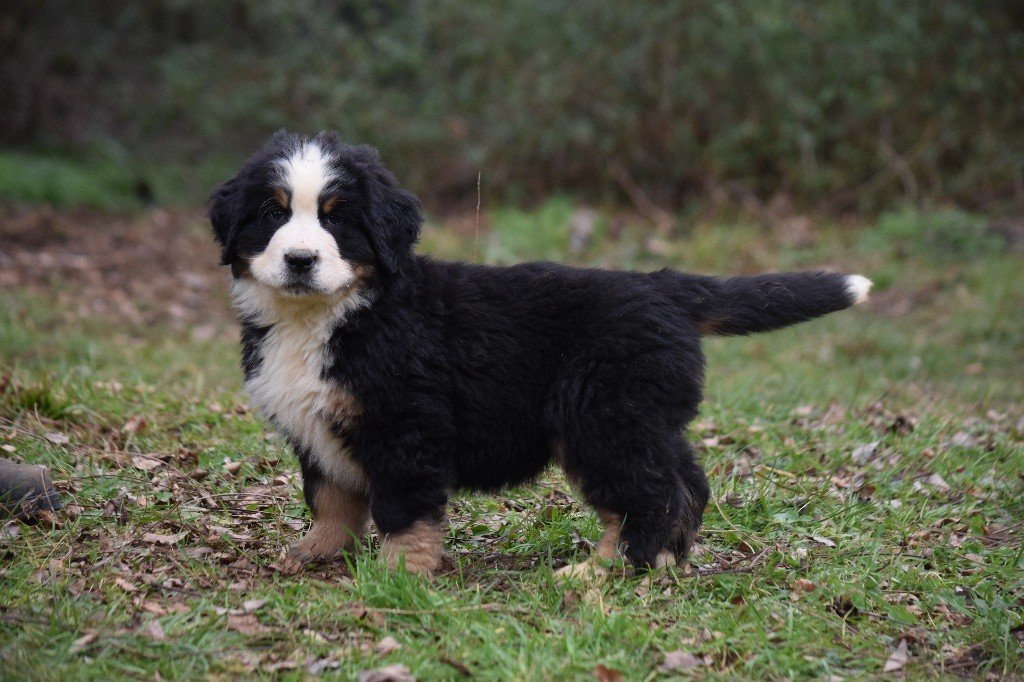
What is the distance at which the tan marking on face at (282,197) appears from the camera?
12.3 feet

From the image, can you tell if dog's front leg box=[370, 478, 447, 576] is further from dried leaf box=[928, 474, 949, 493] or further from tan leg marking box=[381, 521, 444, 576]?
dried leaf box=[928, 474, 949, 493]

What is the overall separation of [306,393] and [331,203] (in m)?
0.70

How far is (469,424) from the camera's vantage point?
12.8 feet

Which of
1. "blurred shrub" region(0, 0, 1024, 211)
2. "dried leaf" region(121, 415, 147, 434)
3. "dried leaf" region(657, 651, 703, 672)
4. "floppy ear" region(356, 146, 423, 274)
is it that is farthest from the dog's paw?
"blurred shrub" region(0, 0, 1024, 211)

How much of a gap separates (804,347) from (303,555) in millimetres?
5258

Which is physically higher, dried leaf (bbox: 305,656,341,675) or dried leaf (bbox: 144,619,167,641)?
dried leaf (bbox: 144,619,167,641)

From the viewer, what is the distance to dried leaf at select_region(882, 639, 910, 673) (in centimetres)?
339

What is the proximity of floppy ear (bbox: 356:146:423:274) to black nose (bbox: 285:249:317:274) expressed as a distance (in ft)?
0.94

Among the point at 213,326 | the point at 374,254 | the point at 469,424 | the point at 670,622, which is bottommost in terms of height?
the point at 213,326

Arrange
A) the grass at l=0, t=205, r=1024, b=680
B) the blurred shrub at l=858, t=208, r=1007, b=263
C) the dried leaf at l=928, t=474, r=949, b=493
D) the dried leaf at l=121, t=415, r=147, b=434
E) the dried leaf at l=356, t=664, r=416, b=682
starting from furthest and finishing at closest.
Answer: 1. the blurred shrub at l=858, t=208, r=1007, b=263
2. the dried leaf at l=121, t=415, r=147, b=434
3. the dried leaf at l=928, t=474, r=949, b=493
4. the grass at l=0, t=205, r=1024, b=680
5. the dried leaf at l=356, t=664, r=416, b=682

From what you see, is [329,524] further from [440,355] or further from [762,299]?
[762,299]

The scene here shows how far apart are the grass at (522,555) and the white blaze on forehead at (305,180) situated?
→ 1.34m

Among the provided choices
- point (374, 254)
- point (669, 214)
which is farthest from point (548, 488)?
point (669, 214)

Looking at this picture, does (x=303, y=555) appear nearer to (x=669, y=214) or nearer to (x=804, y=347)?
(x=804, y=347)
